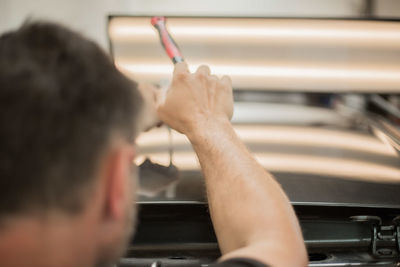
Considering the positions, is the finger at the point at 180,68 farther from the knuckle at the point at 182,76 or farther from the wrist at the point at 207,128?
the wrist at the point at 207,128

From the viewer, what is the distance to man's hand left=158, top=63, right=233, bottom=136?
1.18 metres

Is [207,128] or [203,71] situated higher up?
[203,71]

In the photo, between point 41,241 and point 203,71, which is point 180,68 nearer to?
point 203,71

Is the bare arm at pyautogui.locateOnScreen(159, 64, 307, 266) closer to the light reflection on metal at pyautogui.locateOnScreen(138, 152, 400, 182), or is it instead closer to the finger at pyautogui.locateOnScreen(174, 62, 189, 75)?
the finger at pyautogui.locateOnScreen(174, 62, 189, 75)

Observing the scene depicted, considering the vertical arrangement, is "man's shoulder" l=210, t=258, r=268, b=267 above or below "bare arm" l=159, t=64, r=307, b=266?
below

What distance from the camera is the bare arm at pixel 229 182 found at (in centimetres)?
84

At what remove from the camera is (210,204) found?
0.98 metres

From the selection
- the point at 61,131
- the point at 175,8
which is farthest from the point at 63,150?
the point at 175,8

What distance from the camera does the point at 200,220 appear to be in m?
1.01

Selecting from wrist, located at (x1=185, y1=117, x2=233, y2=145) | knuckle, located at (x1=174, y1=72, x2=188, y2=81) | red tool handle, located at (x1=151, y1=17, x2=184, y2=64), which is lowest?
wrist, located at (x1=185, y1=117, x2=233, y2=145)

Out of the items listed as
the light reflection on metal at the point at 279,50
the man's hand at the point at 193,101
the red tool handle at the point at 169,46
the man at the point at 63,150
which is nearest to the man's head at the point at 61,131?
the man at the point at 63,150

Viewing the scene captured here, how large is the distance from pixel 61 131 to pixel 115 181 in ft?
0.35

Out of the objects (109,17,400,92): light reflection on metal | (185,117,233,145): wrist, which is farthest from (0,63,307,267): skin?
(109,17,400,92): light reflection on metal

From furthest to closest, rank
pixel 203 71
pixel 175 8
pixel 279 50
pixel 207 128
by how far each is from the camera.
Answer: pixel 175 8
pixel 279 50
pixel 203 71
pixel 207 128
